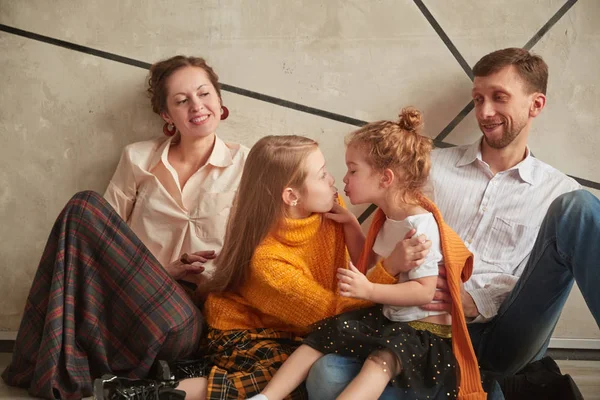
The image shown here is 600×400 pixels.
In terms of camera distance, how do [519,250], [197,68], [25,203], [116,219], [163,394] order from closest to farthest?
[163,394], [116,219], [519,250], [197,68], [25,203]

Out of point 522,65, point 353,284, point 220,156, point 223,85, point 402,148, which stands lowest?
point 353,284

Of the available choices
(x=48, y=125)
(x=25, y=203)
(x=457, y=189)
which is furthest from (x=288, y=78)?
(x=25, y=203)

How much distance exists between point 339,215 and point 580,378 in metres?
1.11

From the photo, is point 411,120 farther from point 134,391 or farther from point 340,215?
point 134,391

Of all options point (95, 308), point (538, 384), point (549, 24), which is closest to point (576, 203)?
point (538, 384)

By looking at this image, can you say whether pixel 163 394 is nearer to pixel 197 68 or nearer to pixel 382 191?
pixel 382 191

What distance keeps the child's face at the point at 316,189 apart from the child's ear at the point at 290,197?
0.02 meters

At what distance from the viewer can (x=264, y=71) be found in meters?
2.62

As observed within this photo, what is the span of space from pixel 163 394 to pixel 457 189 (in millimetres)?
1195

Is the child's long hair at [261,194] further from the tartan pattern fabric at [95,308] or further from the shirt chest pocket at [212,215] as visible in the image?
the shirt chest pocket at [212,215]

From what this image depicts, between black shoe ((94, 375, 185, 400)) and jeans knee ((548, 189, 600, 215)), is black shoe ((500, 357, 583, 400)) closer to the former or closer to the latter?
jeans knee ((548, 189, 600, 215))

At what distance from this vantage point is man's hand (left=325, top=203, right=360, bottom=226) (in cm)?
210

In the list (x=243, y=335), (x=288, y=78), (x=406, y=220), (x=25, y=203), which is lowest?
(x=243, y=335)

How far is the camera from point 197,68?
A: 2.47 m
